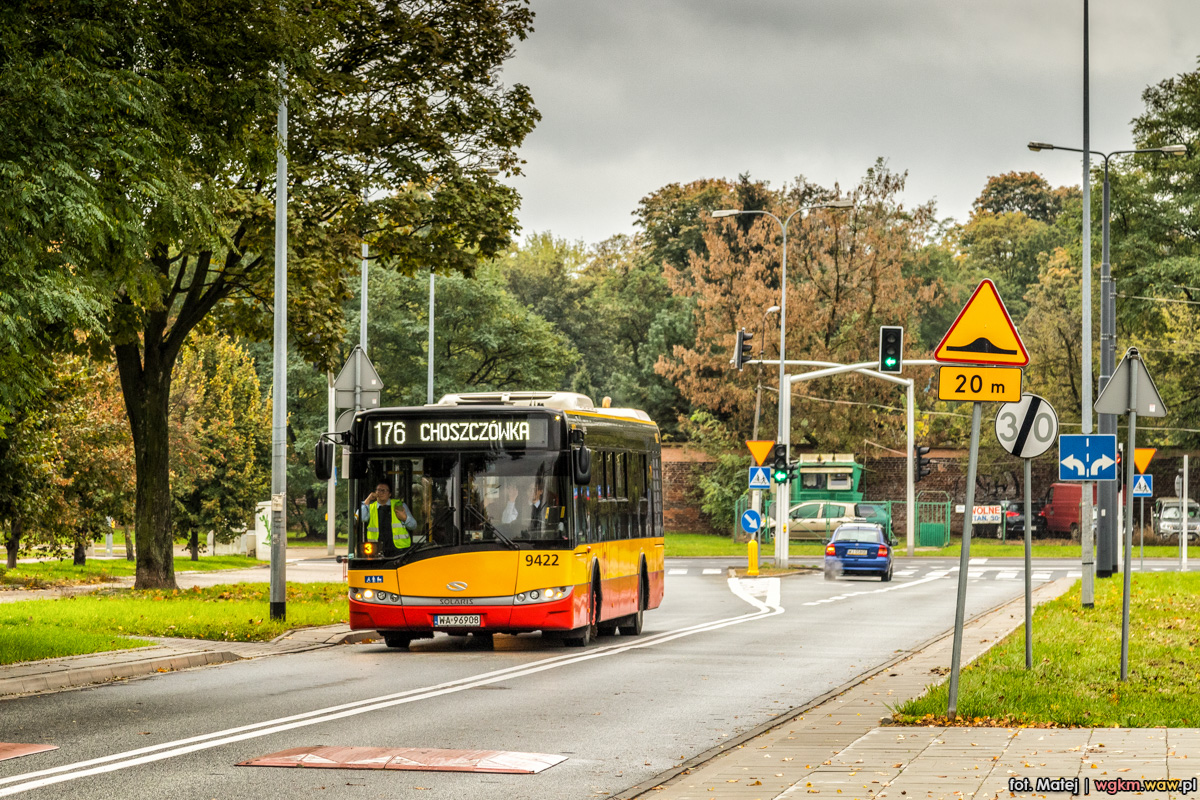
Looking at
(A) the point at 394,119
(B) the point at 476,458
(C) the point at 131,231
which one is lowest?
(B) the point at 476,458

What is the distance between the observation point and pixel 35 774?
367 inches

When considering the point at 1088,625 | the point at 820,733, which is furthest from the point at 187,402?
the point at 820,733

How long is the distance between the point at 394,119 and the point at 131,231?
13.9 m

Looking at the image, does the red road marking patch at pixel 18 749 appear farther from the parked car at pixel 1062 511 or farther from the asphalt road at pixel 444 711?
the parked car at pixel 1062 511

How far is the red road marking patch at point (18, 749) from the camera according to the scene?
10.1 metres

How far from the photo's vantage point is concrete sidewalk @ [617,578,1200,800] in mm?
8570

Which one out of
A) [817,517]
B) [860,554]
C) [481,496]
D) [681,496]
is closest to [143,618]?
[481,496]

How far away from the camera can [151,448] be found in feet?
84.5

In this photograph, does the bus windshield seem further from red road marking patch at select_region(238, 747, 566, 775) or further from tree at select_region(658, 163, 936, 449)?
tree at select_region(658, 163, 936, 449)

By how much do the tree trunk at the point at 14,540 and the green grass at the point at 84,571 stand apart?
225mm

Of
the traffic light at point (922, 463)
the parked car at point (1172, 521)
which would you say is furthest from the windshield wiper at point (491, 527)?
the parked car at point (1172, 521)

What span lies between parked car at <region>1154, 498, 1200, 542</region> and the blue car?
2900cm

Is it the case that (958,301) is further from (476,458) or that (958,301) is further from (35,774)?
(35,774)

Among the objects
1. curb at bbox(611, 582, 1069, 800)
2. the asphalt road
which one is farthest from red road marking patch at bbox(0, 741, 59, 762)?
curb at bbox(611, 582, 1069, 800)
